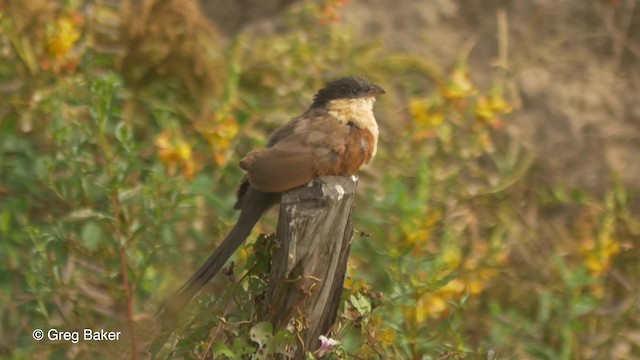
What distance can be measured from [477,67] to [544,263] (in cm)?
160

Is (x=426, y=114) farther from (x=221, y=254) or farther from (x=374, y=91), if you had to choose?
(x=221, y=254)

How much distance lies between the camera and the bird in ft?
11.7

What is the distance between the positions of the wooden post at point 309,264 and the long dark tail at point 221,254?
1.18 ft

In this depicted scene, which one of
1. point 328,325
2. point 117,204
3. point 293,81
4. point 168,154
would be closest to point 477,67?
point 293,81

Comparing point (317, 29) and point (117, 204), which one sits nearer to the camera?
point (117, 204)

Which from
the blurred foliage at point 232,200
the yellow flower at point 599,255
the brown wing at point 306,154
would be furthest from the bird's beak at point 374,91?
the yellow flower at point 599,255

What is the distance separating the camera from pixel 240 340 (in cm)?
319

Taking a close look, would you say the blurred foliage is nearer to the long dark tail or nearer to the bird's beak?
the long dark tail

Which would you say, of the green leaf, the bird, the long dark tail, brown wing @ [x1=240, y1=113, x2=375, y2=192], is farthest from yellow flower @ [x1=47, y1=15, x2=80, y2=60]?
the long dark tail

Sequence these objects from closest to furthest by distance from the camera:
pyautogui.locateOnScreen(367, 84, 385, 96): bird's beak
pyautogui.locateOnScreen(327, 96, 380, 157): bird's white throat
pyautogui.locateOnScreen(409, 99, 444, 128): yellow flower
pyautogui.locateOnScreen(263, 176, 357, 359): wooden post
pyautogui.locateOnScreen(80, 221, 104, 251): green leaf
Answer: pyautogui.locateOnScreen(263, 176, 357, 359): wooden post < pyautogui.locateOnScreen(327, 96, 380, 157): bird's white throat < pyautogui.locateOnScreen(367, 84, 385, 96): bird's beak < pyautogui.locateOnScreen(80, 221, 104, 251): green leaf < pyautogui.locateOnScreen(409, 99, 444, 128): yellow flower

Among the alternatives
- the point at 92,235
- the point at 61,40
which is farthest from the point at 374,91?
the point at 61,40

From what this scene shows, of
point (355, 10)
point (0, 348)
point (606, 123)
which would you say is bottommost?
point (0, 348)

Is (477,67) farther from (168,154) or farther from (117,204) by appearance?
(117,204)

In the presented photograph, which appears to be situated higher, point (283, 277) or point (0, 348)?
point (283, 277)
